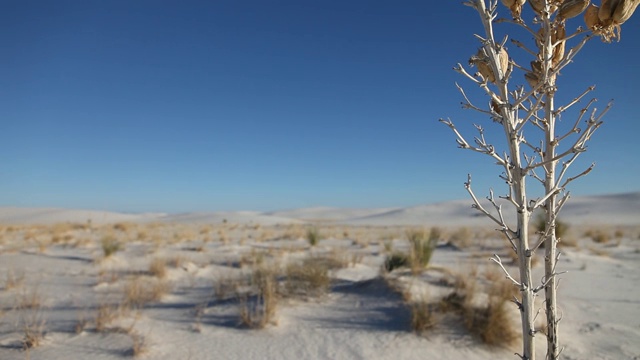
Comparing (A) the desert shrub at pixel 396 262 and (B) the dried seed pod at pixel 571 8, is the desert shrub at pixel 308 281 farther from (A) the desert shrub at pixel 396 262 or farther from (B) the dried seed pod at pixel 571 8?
(B) the dried seed pod at pixel 571 8

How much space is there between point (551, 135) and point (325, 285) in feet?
15.2

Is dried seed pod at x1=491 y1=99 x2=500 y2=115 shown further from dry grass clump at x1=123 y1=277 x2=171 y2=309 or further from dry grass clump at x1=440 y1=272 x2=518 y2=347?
dry grass clump at x1=123 y1=277 x2=171 y2=309

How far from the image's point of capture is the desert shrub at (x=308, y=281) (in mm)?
5449

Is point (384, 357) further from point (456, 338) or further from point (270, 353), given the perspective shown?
point (270, 353)

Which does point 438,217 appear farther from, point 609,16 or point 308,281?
point 609,16

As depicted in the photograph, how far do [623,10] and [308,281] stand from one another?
5.05 m

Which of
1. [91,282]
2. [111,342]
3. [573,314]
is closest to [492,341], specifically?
[573,314]

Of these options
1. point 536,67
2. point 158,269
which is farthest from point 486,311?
point 158,269

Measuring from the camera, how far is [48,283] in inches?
281

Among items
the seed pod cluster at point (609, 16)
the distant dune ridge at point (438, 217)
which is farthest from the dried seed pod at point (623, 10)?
the distant dune ridge at point (438, 217)

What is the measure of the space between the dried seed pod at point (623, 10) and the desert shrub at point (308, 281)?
482cm

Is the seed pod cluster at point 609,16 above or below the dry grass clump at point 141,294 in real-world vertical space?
above

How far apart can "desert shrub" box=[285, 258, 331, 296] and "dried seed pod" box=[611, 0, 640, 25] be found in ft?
15.8

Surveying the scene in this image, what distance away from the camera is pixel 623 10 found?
1.06 meters
